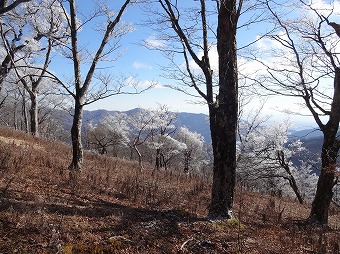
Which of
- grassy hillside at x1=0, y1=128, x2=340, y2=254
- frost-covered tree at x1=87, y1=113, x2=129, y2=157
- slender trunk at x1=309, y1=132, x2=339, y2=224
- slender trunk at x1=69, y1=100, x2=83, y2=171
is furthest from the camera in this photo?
frost-covered tree at x1=87, y1=113, x2=129, y2=157

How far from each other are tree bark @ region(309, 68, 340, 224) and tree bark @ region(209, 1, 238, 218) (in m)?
3.85

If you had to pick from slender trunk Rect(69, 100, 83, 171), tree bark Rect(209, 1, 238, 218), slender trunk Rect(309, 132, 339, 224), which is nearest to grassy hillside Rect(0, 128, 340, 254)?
tree bark Rect(209, 1, 238, 218)

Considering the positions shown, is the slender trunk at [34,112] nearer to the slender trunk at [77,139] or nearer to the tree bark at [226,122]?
the slender trunk at [77,139]

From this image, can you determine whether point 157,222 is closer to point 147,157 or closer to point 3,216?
point 3,216

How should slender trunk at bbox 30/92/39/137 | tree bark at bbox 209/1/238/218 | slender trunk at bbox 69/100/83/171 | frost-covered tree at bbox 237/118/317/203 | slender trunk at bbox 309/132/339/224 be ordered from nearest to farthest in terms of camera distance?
tree bark at bbox 209/1/238/218
slender trunk at bbox 309/132/339/224
slender trunk at bbox 69/100/83/171
slender trunk at bbox 30/92/39/137
frost-covered tree at bbox 237/118/317/203

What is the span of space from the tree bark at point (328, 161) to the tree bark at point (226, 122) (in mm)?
3855

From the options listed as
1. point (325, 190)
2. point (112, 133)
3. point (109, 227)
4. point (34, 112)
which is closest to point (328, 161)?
point (325, 190)

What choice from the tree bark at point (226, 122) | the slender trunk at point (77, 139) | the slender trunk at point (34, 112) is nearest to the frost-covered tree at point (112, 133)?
the slender trunk at point (34, 112)

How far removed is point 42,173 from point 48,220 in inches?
143

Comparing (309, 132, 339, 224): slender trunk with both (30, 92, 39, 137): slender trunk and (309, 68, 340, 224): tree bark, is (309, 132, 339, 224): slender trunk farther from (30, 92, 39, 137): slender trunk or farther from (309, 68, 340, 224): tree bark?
(30, 92, 39, 137): slender trunk

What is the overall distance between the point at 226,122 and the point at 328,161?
4.34 m

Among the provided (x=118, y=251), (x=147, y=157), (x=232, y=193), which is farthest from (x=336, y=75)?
(x=147, y=157)

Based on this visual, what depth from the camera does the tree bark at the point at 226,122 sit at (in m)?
5.50

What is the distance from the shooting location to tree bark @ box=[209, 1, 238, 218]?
5496 millimetres
